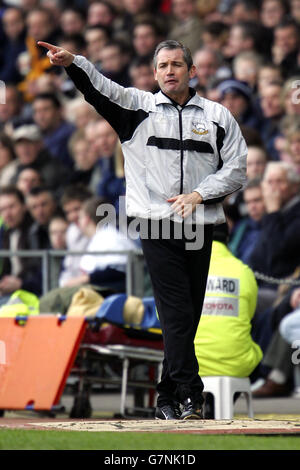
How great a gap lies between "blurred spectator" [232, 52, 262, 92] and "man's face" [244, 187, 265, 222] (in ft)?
7.11

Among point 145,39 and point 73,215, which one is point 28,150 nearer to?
point 145,39

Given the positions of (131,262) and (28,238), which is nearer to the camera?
(131,262)

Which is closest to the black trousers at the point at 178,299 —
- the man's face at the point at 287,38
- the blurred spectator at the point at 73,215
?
the blurred spectator at the point at 73,215

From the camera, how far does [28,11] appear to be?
18594 mm

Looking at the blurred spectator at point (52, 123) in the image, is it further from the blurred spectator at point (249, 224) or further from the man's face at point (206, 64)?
the blurred spectator at point (249, 224)

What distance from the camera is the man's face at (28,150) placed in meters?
15.4

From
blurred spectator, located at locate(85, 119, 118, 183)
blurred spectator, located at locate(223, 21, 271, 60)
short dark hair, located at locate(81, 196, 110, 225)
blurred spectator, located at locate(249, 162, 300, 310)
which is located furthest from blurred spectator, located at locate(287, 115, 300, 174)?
blurred spectator, located at locate(85, 119, 118, 183)

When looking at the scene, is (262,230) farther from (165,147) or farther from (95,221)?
(165,147)

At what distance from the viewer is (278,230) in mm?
11039

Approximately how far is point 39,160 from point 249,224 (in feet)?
14.9

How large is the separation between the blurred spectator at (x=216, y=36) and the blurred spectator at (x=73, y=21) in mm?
3364

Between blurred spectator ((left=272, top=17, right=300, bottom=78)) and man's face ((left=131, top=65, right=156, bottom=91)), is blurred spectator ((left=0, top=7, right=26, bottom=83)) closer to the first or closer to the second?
man's face ((left=131, top=65, right=156, bottom=91))

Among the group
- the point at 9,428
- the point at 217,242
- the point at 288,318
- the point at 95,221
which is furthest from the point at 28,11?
the point at 9,428

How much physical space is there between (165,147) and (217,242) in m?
1.49
